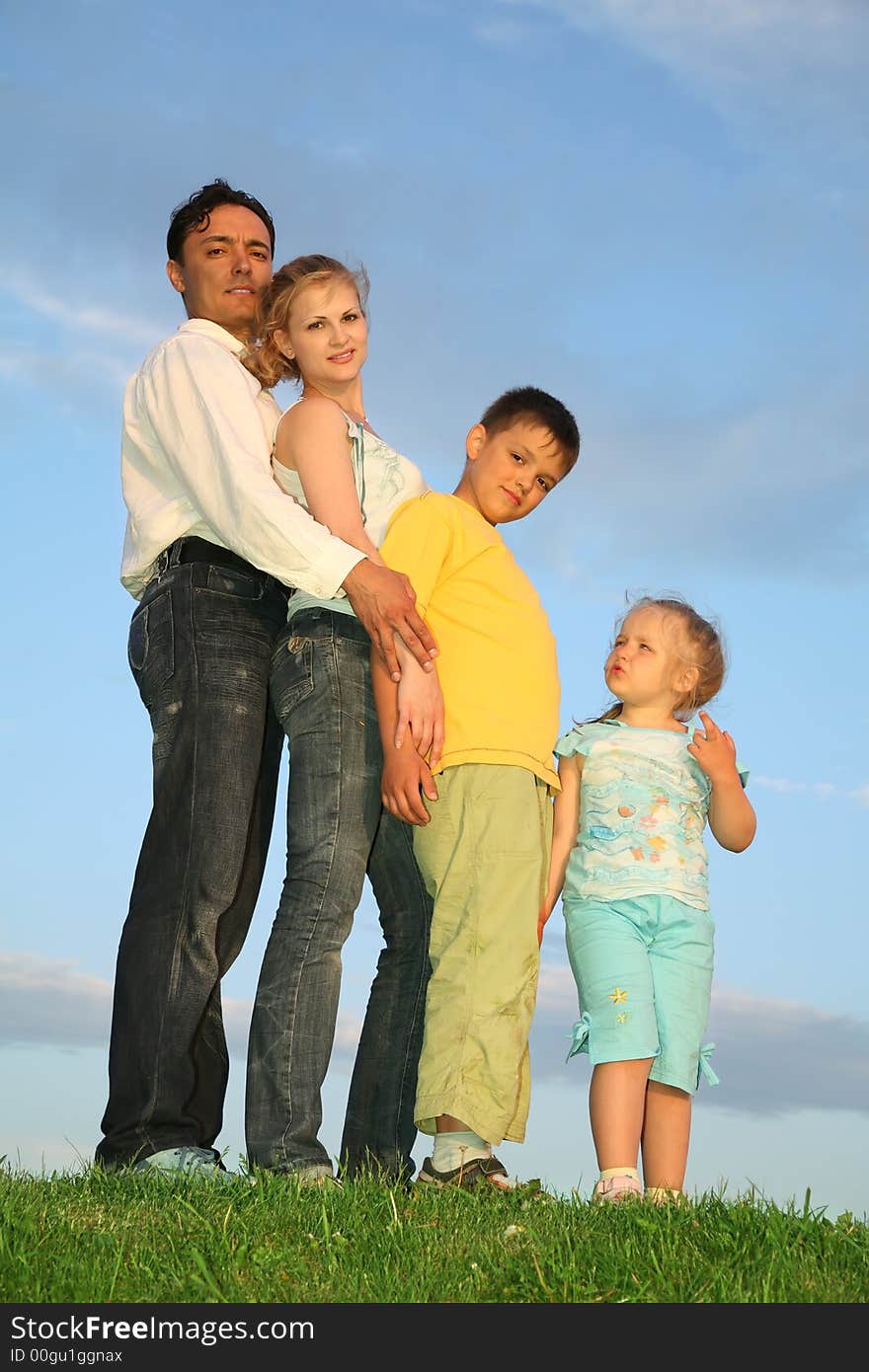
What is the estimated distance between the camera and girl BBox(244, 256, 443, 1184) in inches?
205

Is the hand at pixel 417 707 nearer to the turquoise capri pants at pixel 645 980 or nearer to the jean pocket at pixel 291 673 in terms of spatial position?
the jean pocket at pixel 291 673

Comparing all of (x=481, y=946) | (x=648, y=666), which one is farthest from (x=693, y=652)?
(x=481, y=946)

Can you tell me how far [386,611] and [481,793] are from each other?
770 mm

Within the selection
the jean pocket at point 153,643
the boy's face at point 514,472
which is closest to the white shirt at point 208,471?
the jean pocket at point 153,643

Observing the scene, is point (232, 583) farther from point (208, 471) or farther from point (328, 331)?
point (328, 331)

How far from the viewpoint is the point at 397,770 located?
17.3ft

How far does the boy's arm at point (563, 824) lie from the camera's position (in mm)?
5828

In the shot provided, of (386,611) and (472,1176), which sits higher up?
(386,611)

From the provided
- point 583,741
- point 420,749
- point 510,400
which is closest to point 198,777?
point 420,749

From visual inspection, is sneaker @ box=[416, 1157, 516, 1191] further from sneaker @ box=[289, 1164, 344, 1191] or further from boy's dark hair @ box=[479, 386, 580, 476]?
boy's dark hair @ box=[479, 386, 580, 476]

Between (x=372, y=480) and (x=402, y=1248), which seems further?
(x=372, y=480)

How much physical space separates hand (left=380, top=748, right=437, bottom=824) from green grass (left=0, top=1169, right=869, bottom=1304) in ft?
4.29

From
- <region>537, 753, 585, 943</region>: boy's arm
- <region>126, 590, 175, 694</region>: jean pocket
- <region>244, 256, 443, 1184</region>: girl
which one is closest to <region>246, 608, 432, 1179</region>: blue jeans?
<region>244, 256, 443, 1184</region>: girl
